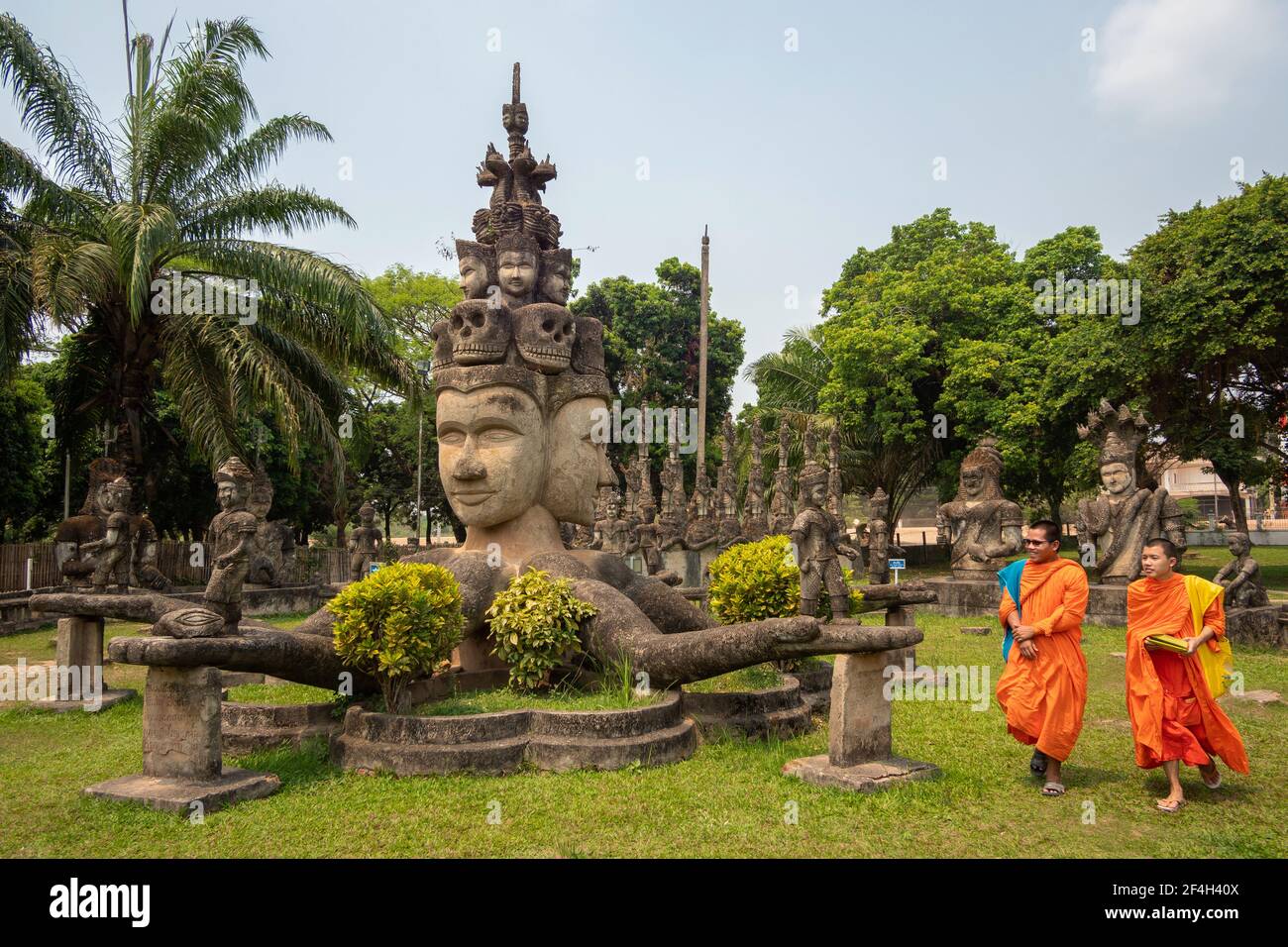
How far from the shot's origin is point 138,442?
1498 cm

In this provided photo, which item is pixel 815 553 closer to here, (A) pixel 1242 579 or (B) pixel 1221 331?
(A) pixel 1242 579

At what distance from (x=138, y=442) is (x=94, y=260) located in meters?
3.69

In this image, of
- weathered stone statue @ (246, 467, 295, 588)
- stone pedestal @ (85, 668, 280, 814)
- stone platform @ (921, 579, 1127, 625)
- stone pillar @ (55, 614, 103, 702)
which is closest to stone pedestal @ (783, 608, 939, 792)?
stone pedestal @ (85, 668, 280, 814)

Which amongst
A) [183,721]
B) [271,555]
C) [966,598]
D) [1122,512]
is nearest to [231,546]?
[183,721]

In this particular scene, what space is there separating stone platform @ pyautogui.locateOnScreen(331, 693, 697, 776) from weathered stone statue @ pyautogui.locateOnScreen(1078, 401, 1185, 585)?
10.2 meters

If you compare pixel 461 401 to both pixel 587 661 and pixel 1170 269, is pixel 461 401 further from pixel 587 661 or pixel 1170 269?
pixel 1170 269

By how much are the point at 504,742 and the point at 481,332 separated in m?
3.68

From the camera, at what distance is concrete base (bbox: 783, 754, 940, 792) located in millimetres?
5652

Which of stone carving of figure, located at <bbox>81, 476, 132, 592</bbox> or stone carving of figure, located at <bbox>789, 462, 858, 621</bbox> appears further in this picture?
stone carving of figure, located at <bbox>81, 476, 132, 592</bbox>

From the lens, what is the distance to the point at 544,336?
818 centimetres

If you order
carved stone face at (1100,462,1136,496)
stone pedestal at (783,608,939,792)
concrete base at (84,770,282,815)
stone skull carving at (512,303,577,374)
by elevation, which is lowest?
concrete base at (84,770,282,815)

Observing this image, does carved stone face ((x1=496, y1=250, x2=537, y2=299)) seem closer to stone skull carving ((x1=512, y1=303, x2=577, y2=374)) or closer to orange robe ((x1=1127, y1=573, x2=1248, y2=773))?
stone skull carving ((x1=512, y1=303, x2=577, y2=374))

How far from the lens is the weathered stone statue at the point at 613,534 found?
19.0m

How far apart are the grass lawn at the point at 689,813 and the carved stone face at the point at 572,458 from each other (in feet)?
9.12
